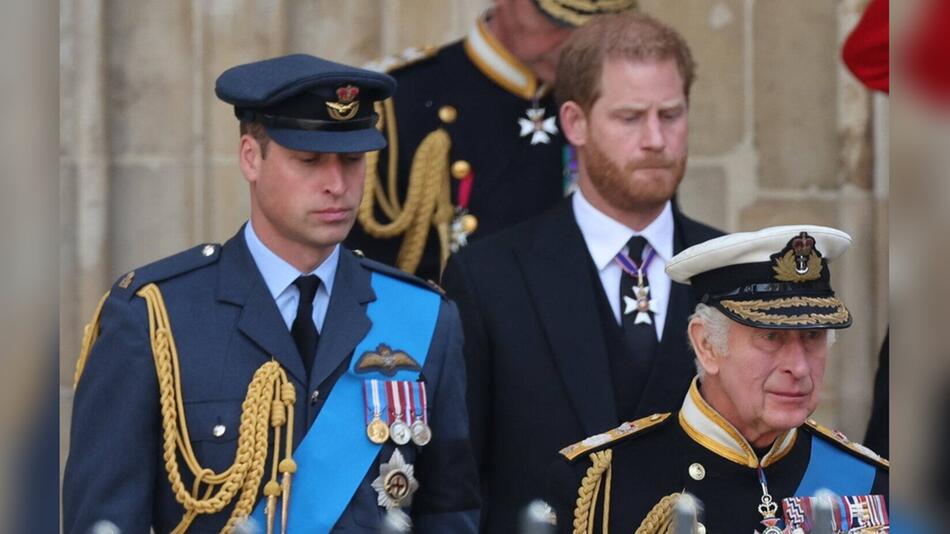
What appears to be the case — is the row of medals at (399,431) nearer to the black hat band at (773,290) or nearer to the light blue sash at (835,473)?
the black hat band at (773,290)

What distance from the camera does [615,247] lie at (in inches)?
140

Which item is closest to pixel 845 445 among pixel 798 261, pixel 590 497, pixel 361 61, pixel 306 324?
pixel 798 261

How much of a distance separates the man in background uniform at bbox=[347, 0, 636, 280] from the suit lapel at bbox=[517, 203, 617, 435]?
0.54 meters

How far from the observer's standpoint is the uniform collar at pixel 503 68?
4.27m

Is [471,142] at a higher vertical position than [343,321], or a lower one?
higher

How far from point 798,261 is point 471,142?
1.58 meters

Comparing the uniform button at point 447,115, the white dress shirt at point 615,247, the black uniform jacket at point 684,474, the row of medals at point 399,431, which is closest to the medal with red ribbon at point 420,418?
the row of medals at point 399,431

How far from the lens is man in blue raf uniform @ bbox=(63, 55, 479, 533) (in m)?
2.68

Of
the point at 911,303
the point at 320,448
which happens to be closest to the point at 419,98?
the point at 320,448

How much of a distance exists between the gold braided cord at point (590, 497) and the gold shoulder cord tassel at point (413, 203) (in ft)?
4.65

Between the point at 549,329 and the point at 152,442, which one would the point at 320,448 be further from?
the point at 549,329

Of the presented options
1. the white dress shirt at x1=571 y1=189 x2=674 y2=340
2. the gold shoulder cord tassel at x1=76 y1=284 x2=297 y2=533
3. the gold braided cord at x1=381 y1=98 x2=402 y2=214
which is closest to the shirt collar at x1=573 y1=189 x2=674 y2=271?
the white dress shirt at x1=571 y1=189 x2=674 y2=340

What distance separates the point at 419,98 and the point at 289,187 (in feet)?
5.07

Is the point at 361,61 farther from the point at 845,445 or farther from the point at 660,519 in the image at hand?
the point at 660,519
